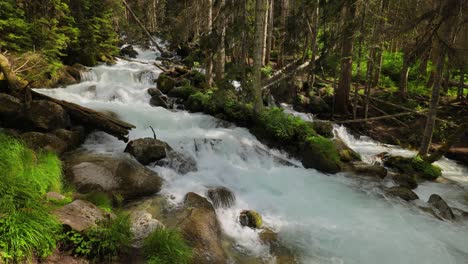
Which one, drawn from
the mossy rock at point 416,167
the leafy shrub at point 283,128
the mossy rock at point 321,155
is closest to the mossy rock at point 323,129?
the leafy shrub at point 283,128

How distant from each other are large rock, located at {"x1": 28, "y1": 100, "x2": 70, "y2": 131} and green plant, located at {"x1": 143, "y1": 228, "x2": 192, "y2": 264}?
520 centimetres

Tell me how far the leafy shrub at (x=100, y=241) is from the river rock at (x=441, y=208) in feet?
23.8

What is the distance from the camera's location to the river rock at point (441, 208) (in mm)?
7284

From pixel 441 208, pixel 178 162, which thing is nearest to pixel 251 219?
pixel 178 162

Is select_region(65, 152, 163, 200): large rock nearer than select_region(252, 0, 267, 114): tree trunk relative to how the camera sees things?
Yes

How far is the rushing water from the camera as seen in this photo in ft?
19.4

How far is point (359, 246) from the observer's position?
19.7ft

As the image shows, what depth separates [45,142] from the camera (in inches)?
277

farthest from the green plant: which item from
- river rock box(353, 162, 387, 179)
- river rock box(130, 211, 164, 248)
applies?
river rock box(353, 162, 387, 179)

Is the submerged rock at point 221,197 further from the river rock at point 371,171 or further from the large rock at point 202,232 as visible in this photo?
the river rock at point 371,171

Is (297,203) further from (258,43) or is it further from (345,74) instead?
(345,74)

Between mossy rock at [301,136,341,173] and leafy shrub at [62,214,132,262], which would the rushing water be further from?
leafy shrub at [62,214,132,262]

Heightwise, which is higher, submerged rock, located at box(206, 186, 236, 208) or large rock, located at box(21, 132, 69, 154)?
large rock, located at box(21, 132, 69, 154)

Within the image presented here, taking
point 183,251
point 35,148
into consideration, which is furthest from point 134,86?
point 183,251
